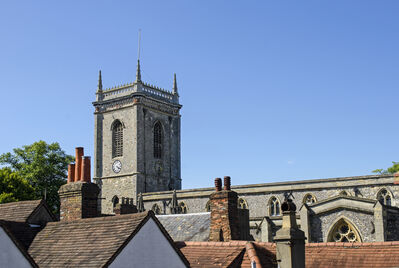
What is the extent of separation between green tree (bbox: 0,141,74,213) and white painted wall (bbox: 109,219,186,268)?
157ft

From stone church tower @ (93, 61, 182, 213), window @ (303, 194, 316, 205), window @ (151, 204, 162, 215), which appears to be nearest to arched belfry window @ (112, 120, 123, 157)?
stone church tower @ (93, 61, 182, 213)

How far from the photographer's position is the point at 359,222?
3297 centimetres

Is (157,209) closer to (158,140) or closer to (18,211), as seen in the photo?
(158,140)

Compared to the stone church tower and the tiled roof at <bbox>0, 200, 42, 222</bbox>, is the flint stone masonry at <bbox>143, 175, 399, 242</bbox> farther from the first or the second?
the tiled roof at <bbox>0, 200, 42, 222</bbox>

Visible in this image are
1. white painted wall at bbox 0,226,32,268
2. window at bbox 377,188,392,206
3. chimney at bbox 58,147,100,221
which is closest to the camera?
white painted wall at bbox 0,226,32,268

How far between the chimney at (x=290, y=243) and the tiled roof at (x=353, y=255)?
2912 mm

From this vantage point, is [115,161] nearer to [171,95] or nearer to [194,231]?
[171,95]

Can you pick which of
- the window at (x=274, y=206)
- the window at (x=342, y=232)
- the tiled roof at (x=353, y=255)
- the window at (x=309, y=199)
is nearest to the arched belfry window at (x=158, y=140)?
the window at (x=274, y=206)

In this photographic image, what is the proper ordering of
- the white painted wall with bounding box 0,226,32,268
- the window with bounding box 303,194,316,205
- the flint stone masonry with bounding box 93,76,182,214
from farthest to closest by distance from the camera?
1. the flint stone masonry with bounding box 93,76,182,214
2. the window with bounding box 303,194,316,205
3. the white painted wall with bounding box 0,226,32,268

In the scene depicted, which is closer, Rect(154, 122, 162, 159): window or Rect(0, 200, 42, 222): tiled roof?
Rect(0, 200, 42, 222): tiled roof

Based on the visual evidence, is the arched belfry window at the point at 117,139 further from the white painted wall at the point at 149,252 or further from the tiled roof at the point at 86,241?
the white painted wall at the point at 149,252

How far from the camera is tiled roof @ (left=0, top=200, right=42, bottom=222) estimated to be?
572 inches

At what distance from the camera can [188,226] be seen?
2161 centimetres

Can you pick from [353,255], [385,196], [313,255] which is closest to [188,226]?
[313,255]
